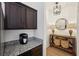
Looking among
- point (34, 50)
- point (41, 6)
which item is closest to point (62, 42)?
point (34, 50)

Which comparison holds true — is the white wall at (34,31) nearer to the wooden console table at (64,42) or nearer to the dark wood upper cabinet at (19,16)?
the dark wood upper cabinet at (19,16)

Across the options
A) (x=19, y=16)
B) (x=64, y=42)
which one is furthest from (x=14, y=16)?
(x=64, y=42)

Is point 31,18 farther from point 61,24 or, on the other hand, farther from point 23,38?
point 61,24

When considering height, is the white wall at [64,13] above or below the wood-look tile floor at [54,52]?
above

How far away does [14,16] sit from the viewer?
1255mm

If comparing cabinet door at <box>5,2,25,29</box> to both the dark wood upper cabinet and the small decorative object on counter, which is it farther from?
the small decorative object on counter

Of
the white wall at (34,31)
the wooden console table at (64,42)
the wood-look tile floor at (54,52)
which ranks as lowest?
the wood-look tile floor at (54,52)

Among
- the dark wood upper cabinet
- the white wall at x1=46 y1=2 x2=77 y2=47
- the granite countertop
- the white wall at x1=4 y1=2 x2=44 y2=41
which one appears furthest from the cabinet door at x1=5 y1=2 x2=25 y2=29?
the white wall at x1=46 y1=2 x2=77 y2=47

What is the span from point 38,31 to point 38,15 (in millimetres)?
213

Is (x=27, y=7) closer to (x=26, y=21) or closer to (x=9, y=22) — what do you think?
(x=26, y=21)

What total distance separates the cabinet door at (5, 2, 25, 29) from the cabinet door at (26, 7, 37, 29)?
0.08 m

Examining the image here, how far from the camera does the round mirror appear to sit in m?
1.14

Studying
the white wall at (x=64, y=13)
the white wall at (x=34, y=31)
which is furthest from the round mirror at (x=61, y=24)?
the white wall at (x=34, y=31)

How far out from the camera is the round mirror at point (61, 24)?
1.14 meters
